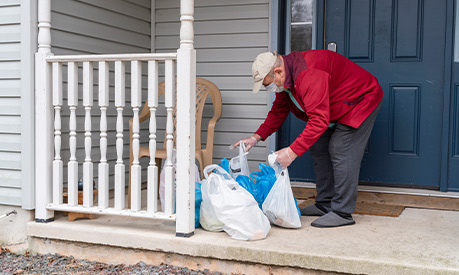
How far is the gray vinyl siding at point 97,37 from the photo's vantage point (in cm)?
399

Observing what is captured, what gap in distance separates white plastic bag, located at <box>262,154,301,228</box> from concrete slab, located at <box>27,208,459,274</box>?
2.7 inches

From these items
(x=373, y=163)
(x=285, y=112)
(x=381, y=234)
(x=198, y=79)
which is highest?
(x=198, y=79)

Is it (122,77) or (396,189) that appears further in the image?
(396,189)

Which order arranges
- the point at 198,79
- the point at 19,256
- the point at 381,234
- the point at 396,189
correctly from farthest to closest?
the point at 198,79, the point at 396,189, the point at 19,256, the point at 381,234

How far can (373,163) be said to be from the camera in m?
4.36

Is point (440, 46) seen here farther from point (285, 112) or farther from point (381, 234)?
point (381, 234)

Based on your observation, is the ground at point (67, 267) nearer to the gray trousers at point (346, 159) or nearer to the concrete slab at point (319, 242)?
the concrete slab at point (319, 242)

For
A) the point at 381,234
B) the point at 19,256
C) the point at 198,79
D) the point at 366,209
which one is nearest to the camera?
the point at 381,234

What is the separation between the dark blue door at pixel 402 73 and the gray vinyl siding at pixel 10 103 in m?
2.50

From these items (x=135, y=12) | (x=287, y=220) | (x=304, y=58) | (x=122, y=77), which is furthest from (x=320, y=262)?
(x=135, y=12)

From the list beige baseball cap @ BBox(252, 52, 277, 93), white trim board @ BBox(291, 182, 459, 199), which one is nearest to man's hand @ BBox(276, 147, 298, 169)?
beige baseball cap @ BBox(252, 52, 277, 93)

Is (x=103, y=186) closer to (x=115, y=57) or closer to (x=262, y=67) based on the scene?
(x=115, y=57)

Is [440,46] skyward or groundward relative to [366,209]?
skyward

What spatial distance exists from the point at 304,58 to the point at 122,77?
1.18 m
